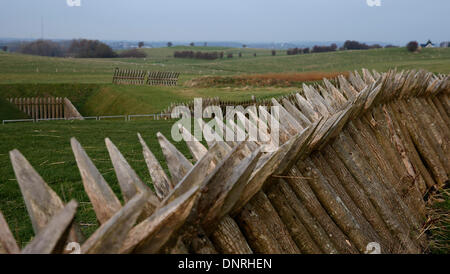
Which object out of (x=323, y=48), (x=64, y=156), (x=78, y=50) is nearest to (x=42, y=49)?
(x=78, y=50)

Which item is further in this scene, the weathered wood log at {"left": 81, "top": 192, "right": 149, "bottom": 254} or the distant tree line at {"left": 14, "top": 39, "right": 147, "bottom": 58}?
the distant tree line at {"left": 14, "top": 39, "right": 147, "bottom": 58}

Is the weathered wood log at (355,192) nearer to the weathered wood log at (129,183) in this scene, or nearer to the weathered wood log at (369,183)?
the weathered wood log at (369,183)

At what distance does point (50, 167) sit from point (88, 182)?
20.8 feet

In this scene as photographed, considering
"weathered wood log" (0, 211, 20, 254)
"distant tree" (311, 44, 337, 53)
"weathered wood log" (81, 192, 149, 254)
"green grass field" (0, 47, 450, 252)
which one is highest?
"distant tree" (311, 44, 337, 53)

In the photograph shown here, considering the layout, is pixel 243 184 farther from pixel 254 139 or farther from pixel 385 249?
pixel 385 249

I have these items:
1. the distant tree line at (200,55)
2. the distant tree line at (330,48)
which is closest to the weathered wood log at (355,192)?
the distant tree line at (200,55)

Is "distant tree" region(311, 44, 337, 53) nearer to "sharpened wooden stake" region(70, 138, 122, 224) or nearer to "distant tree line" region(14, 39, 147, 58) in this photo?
"distant tree line" region(14, 39, 147, 58)

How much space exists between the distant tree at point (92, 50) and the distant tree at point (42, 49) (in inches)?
328

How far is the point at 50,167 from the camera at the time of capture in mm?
7336

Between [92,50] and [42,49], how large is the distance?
17.5 meters

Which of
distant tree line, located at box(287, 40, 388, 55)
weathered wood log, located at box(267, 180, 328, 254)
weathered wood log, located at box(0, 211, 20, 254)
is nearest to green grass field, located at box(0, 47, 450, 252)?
weathered wood log, located at box(0, 211, 20, 254)

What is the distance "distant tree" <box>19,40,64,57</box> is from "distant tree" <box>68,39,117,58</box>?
328 inches

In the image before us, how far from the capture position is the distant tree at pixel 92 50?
100562 mm

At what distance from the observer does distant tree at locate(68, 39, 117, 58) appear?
101 meters
